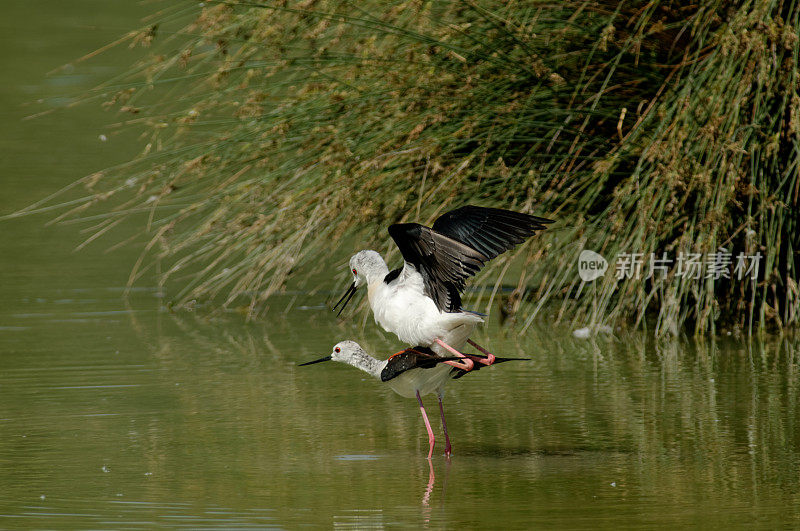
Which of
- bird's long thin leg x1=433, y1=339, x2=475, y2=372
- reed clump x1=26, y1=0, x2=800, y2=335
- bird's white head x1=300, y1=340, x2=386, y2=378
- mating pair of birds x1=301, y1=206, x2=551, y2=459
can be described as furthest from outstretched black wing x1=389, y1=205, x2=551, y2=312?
reed clump x1=26, y1=0, x2=800, y2=335

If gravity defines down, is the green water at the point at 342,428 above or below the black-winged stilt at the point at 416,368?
below

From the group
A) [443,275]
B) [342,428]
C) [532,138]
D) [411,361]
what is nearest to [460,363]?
[411,361]

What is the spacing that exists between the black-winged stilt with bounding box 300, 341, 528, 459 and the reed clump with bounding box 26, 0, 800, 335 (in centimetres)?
169

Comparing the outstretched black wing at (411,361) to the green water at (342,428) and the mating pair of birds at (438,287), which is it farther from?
the green water at (342,428)

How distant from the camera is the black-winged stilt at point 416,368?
4.14 m

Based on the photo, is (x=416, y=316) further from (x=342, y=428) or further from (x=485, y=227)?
(x=342, y=428)

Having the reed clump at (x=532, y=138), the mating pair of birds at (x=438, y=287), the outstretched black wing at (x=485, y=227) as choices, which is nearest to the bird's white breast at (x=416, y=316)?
the mating pair of birds at (x=438, y=287)

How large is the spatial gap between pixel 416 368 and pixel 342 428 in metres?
0.54

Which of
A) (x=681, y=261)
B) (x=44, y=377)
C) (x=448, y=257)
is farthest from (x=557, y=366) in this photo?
(x=44, y=377)

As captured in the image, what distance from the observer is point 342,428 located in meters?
A: 4.66

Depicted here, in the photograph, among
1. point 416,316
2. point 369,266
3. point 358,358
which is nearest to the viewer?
point 416,316

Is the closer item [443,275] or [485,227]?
[443,275]

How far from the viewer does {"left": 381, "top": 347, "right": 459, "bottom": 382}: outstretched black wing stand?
13.6 feet

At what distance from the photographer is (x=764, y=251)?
616 centimetres
